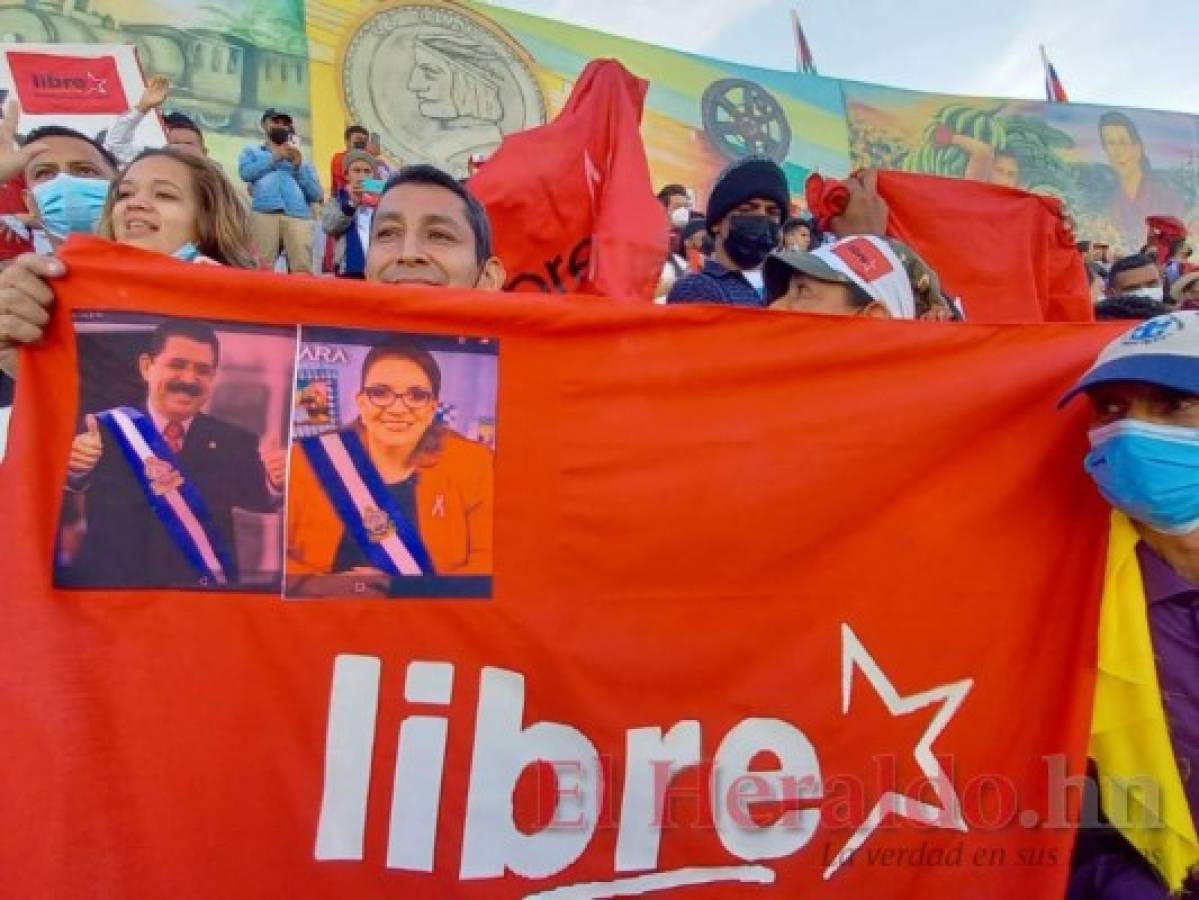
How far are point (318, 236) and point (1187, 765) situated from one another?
Result: 7.14 meters

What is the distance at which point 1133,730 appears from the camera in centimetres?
188

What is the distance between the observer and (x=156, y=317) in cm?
178

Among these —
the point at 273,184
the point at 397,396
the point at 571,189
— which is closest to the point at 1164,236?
the point at 571,189

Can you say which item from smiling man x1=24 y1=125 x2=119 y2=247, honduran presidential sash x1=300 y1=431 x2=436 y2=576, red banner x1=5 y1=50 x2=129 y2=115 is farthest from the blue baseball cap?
red banner x1=5 y1=50 x2=129 y2=115

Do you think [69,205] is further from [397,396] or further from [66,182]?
[397,396]

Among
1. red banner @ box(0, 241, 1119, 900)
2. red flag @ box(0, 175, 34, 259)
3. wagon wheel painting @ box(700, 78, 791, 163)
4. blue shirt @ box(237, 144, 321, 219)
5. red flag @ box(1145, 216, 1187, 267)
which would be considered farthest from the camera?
wagon wheel painting @ box(700, 78, 791, 163)

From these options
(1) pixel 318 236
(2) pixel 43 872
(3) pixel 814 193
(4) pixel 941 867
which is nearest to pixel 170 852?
(2) pixel 43 872

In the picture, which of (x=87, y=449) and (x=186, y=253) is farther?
(x=186, y=253)

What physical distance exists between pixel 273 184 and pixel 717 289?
17.3 ft

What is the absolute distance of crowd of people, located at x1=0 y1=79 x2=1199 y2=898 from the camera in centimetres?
178

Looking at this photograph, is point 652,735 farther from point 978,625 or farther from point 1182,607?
point 1182,607

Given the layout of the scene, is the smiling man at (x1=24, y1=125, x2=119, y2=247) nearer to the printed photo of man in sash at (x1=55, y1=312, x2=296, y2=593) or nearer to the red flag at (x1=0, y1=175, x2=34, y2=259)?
the red flag at (x1=0, y1=175, x2=34, y2=259)

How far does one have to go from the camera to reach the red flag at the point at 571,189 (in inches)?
126

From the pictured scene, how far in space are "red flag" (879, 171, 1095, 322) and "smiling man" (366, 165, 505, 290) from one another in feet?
5.28
